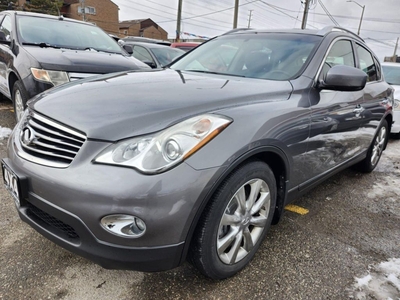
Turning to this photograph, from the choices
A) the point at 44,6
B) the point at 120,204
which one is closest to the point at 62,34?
the point at 120,204

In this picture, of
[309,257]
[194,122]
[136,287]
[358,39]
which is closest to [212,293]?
[136,287]

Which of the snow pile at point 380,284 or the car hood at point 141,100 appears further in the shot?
the snow pile at point 380,284

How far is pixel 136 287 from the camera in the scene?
184cm

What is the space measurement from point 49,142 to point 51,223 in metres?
0.43

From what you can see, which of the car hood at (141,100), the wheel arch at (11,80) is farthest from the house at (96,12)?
the car hood at (141,100)

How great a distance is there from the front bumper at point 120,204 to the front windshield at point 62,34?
3.50m

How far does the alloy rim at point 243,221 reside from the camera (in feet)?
5.87

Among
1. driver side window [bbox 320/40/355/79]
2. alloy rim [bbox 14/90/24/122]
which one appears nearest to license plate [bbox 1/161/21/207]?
driver side window [bbox 320/40/355/79]

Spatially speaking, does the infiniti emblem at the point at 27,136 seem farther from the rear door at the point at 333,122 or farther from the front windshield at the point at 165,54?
the front windshield at the point at 165,54

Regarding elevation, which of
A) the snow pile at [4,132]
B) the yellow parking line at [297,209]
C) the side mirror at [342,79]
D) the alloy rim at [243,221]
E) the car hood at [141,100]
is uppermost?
the side mirror at [342,79]

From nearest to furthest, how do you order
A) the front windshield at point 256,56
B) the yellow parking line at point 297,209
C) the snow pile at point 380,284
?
the snow pile at point 380,284
the front windshield at point 256,56
the yellow parking line at point 297,209

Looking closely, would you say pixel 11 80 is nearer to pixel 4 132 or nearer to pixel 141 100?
pixel 4 132

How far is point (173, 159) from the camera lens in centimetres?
146

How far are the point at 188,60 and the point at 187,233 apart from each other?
81.9 inches
